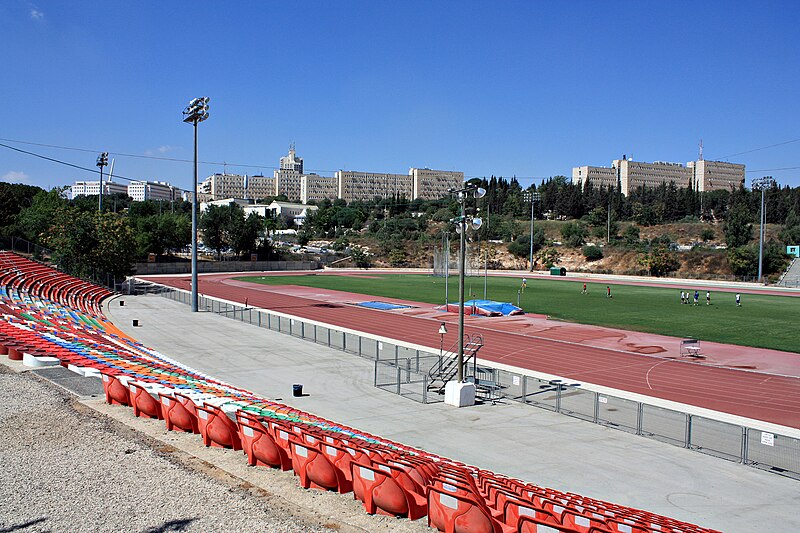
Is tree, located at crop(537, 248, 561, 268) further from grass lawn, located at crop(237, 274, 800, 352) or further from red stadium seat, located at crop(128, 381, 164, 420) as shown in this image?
red stadium seat, located at crop(128, 381, 164, 420)

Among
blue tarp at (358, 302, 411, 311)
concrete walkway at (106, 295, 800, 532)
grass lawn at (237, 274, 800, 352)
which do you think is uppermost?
concrete walkway at (106, 295, 800, 532)

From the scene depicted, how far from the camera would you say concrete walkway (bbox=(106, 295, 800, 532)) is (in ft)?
37.8

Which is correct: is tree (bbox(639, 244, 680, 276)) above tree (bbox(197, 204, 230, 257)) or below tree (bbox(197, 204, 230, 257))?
below

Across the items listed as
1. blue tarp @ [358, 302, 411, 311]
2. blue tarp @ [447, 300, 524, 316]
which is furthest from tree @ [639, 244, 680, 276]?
blue tarp @ [358, 302, 411, 311]

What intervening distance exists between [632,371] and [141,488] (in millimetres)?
21313

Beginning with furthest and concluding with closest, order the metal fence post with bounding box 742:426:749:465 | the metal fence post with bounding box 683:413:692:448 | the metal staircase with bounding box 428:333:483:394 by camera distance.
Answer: the metal staircase with bounding box 428:333:483:394 < the metal fence post with bounding box 683:413:692:448 < the metal fence post with bounding box 742:426:749:465

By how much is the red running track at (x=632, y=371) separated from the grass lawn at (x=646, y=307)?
8.90m

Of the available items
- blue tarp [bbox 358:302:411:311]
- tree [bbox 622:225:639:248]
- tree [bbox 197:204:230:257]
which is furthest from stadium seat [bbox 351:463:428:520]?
tree [bbox 622:225:639:248]

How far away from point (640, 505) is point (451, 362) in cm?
1159

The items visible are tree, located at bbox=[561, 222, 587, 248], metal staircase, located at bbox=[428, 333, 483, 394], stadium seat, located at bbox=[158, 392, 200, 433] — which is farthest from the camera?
tree, located at bbox=[561, 222, 587, 248]

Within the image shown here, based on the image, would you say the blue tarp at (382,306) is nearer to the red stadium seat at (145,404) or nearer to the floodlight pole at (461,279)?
the floodlight pole at (461,279)

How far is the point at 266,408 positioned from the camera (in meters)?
14.1

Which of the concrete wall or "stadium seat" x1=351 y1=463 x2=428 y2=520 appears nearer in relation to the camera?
"stadium seat" x1=351 y1=463 x2=428 y2=520

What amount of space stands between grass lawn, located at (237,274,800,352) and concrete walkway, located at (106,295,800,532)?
21494 mm
